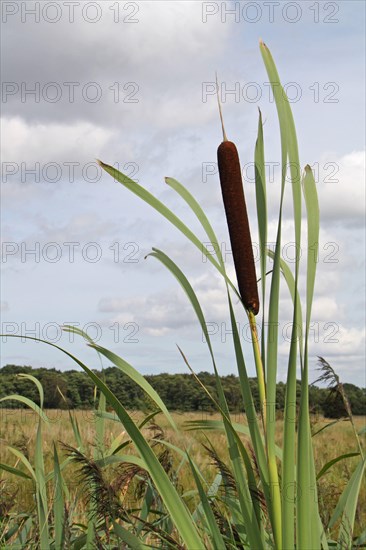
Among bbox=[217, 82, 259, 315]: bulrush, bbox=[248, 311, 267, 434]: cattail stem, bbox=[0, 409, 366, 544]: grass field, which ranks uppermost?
bbox=[217, 82, 259, 315]: bulrush

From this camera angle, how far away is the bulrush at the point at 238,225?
5.41 ft

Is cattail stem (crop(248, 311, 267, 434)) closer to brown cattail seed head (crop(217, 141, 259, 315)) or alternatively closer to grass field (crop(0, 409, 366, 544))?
brown cattail seed head (crop(217, 141, 259, 315))

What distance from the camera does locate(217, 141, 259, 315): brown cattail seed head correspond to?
165 centimetres

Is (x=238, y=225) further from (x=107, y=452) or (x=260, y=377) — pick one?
(x=107, y=452)

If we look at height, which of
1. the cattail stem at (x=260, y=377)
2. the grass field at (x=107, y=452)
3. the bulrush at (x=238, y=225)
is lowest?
the grass field at (x=107, y=452)

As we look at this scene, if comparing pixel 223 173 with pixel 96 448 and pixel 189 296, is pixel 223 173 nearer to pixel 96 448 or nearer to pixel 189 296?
pixel 189 296

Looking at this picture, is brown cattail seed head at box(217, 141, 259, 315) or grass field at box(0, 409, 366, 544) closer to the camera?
brown cattail seed head at box(217, 141, 259, 315)

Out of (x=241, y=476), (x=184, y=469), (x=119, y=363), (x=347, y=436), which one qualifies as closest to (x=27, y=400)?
(x=119, y=363)

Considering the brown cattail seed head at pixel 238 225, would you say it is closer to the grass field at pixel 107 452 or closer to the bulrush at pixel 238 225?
the bulrush at pixel 238 225

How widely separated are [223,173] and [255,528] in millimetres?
903

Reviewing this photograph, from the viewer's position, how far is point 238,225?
1.66 metres

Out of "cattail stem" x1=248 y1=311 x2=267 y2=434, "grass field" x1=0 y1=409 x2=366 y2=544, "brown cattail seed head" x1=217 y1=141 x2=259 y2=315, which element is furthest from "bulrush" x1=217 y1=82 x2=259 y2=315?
"grass field" x1=0 y1=409 x2=366 y2=544

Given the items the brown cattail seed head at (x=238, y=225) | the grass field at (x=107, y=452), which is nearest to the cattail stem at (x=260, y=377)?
the brown cattail seed head at (x=238, y=225)

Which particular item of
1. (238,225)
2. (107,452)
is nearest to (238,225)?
(238,225)
